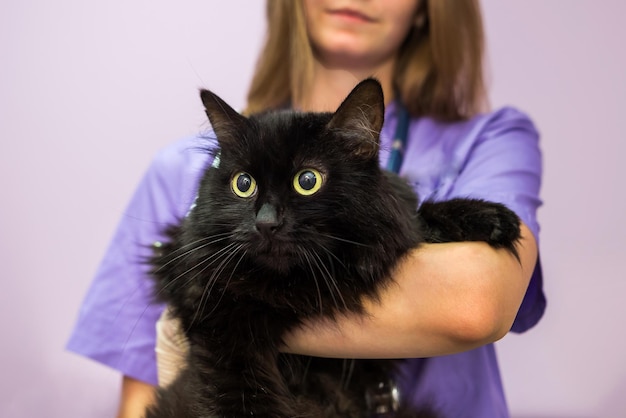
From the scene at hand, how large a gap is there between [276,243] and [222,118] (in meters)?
0.29

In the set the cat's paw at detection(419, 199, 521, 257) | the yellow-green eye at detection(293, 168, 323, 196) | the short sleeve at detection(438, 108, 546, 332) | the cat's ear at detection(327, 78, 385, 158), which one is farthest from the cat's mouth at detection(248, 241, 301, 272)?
the short sleeve at detection(438, 108, 546, 332)

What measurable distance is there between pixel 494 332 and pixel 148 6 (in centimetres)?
175

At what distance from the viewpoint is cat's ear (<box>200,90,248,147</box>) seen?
42.9 inches

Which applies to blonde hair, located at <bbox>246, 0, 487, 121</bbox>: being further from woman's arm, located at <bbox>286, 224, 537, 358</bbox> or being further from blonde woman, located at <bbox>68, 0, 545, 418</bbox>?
woman's arm, located at <bbox>286, 224, 537, 358</bbox>

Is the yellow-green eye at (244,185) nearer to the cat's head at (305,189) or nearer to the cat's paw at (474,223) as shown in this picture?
the cat's head at (305,189)

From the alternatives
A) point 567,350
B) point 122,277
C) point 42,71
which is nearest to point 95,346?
point 122,277

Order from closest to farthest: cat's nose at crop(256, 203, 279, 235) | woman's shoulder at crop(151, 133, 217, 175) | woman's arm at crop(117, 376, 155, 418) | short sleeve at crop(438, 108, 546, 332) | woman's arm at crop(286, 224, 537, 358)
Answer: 1. cat's nose at crop(256, 203, 279, 235)
2. woman's arm at crop(286, 224, 537, 358)
3. short sleeve at crop(438, 108, 546, 332)
4. woman's arm at crop(117, 376, 155, 418)
5. woman's shoulder at crop(151, 133, 217, 175)

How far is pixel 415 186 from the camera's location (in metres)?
1.54

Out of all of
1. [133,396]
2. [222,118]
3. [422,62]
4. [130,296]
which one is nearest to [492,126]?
[422,62]

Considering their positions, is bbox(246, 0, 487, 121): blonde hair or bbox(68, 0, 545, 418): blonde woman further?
bbox(246, 0, 487, 121): blonde hair

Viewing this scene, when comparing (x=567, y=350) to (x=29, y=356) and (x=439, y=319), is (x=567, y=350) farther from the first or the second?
(x=29, y=356)

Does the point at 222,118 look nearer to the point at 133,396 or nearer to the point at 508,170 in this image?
the point at 508,170

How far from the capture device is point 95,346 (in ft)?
5.40

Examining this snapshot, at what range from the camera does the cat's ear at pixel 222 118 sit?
109 cm
